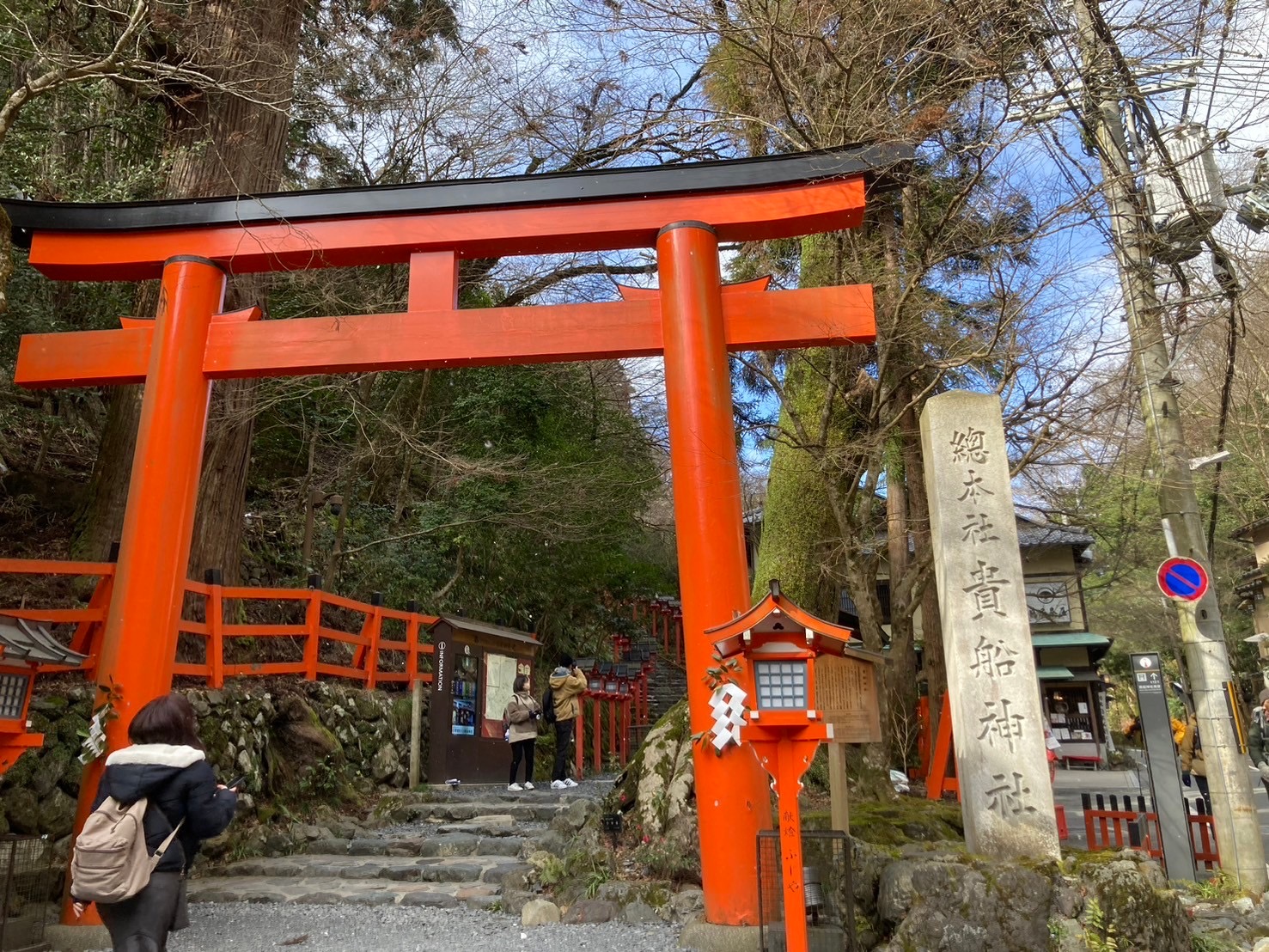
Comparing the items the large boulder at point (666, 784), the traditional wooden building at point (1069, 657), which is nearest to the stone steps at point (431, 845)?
the large boulder at point (666, 784)

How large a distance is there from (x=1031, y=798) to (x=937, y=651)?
531 cm

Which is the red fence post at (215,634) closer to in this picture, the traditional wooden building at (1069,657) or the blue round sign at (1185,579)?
the blue round sign at (1185,579)

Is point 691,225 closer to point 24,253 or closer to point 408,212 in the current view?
point 408,212

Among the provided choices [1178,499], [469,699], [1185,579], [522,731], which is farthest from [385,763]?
[1178,499]

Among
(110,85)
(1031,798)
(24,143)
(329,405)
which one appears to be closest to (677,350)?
(1031,798)

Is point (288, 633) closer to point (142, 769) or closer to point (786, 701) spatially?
point (142, 769)

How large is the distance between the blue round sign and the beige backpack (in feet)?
23.7

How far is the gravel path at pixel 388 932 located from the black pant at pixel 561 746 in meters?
4.44

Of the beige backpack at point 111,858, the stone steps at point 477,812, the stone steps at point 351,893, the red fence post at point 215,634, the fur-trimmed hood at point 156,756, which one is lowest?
the stone steps at point 351,893

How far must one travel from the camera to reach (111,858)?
303 cm

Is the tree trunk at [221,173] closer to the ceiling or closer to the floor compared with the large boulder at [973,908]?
closer to the ceiling

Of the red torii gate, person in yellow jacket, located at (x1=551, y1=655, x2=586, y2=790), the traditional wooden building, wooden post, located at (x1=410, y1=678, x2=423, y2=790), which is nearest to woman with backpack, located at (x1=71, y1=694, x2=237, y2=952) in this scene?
the red torii gate

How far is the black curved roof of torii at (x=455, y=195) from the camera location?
6.36 meters

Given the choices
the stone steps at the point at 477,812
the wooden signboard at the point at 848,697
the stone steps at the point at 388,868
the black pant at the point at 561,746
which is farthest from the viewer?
the black pant at the point at 561,746
